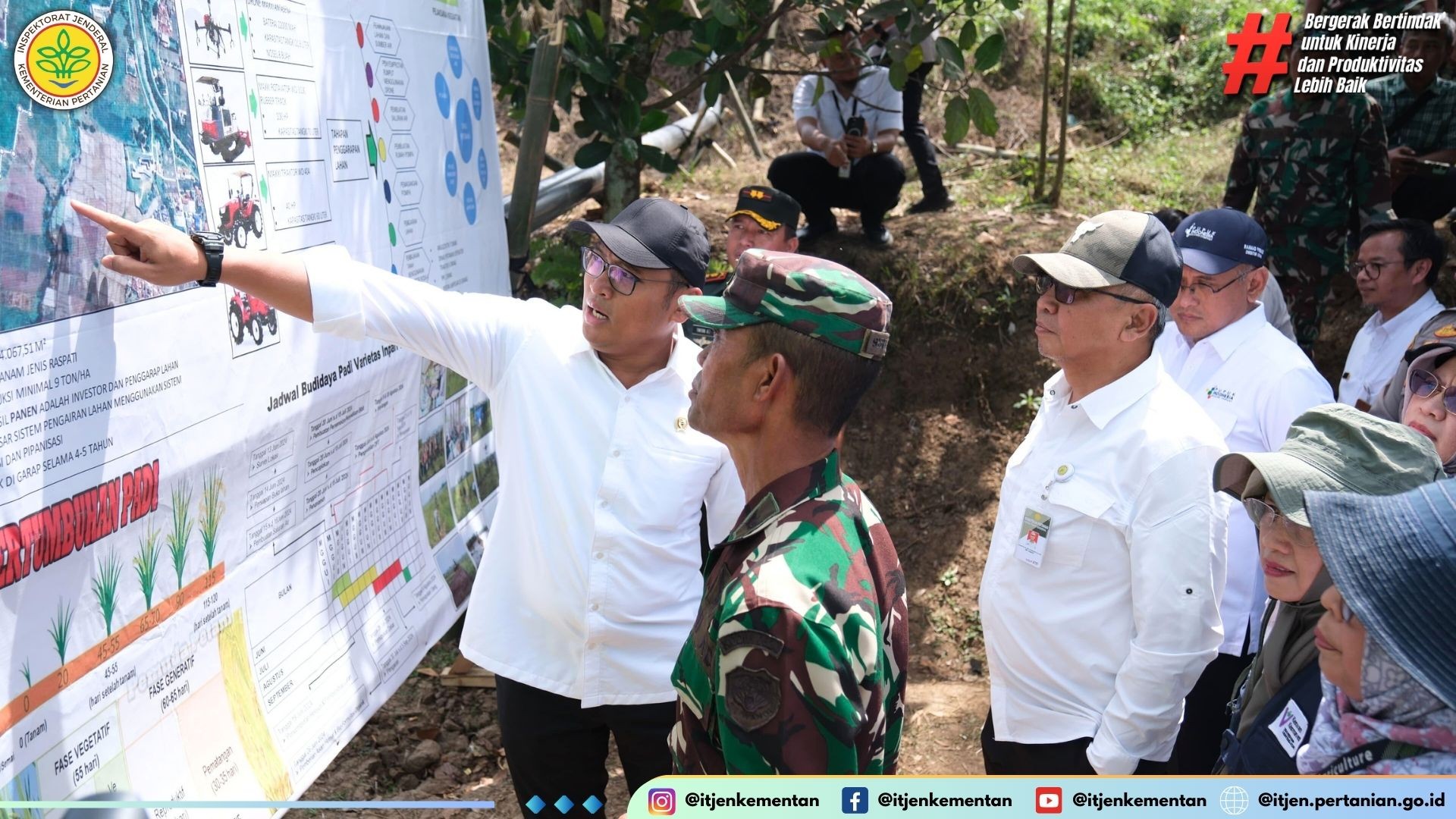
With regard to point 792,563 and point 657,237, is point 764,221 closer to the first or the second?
point 657,237

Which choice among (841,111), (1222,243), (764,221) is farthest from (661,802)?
(841,111)

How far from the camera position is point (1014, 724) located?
8.25ft

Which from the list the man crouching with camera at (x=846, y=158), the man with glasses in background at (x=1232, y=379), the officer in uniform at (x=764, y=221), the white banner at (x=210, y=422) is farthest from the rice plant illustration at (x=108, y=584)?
the man crouching with camera at (x=846, y=158)

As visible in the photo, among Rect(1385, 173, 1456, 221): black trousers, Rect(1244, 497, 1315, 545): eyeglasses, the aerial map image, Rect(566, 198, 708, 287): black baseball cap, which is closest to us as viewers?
the aerial map image

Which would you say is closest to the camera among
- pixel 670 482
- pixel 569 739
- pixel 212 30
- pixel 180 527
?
pixel 180 527

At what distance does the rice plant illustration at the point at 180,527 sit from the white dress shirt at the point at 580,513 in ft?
1.94

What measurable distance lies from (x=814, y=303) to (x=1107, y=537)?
1081 millimetres

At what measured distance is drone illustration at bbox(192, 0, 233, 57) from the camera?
212 centimetres

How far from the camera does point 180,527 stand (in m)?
2.04

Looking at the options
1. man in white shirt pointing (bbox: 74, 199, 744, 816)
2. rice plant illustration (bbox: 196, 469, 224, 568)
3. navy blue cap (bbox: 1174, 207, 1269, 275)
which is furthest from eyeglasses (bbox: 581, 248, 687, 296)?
navy blue cap (bbox: 1174, 207, 1269, 275)

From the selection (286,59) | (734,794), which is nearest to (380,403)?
(286,59)

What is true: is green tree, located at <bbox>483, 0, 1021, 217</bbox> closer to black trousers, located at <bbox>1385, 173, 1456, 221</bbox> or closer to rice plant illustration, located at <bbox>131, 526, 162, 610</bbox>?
rice plant illustration, located at <bbox>131, 526, 162, 610</bbox>

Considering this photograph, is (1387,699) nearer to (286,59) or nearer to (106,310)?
(106,310)

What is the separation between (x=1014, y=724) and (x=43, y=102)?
Result: 2256 mm
